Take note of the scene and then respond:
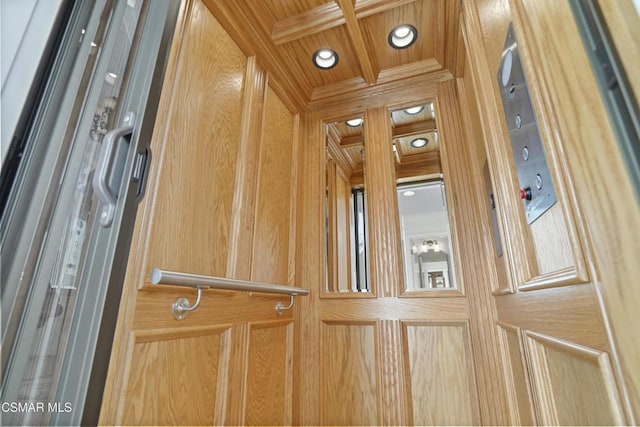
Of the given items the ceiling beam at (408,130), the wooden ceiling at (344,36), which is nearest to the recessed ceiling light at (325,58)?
the wooden ceiling at (344,36)

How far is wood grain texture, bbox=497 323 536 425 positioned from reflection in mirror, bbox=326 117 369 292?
0.61 meters

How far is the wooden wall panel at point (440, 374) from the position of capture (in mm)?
1172

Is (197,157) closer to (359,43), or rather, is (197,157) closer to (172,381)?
(172,381)

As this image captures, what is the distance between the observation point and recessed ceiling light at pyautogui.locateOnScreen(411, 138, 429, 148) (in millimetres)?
1527

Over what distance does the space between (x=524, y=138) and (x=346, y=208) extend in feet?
3.28

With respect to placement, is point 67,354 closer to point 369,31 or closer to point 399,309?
point 399,309

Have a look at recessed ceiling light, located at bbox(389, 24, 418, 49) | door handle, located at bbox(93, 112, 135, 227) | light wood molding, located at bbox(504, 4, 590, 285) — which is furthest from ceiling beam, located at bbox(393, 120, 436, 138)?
door handle, located at bbox(93, 112, 135, 227)

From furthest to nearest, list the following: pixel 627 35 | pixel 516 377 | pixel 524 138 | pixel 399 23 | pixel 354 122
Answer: pixel 354 122
pixel 399 23
pixel 516 377
pixel 524 138
pixel 627 35

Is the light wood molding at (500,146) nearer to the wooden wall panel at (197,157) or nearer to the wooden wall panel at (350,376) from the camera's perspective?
the wooden wall panel at (350,376)

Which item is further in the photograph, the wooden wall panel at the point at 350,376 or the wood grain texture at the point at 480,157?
the wooden wall panel at the point at 350,376

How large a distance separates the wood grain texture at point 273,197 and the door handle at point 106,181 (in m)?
0.72

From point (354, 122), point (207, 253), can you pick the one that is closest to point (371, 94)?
point (354, 122)

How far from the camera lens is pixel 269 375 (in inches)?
45.8

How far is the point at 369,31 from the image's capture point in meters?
1.40
